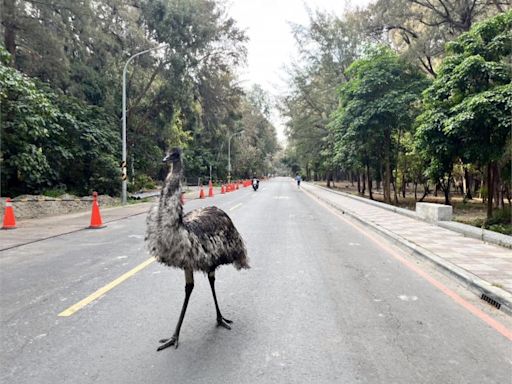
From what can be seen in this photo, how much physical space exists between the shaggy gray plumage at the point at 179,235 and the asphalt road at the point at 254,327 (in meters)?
0.82

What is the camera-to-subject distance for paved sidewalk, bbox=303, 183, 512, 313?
5.48 meters

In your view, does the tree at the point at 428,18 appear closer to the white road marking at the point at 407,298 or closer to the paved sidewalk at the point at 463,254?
the paved sidewalk at the point at 463,254

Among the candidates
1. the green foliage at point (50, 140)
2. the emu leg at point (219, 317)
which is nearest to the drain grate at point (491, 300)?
the emu leg at point (219, 317)

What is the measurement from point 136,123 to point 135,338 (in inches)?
1031

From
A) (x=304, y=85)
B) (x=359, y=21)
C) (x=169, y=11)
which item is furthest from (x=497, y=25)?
(x=304, y=85)

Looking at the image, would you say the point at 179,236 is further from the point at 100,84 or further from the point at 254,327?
the point at 100,84

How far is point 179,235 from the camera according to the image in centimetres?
360

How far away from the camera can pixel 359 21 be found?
23.9 metres

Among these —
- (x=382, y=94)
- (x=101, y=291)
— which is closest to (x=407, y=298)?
(x=101, y=291)

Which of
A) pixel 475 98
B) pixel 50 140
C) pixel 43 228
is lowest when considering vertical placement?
pixel 43 228

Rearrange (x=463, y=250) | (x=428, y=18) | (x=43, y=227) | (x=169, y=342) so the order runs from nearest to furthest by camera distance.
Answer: (x=169, y=342) → (x=463, y=250) → (x=43, y=227) → (x=428, y=18)

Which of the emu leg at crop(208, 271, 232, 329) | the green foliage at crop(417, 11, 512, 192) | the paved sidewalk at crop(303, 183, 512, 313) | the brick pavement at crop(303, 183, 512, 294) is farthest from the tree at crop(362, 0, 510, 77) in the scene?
the emu leg at crop(208, 271, 232, 329)

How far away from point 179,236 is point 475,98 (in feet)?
33.4

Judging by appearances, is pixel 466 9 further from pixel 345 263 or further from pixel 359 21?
pixel 345 263
